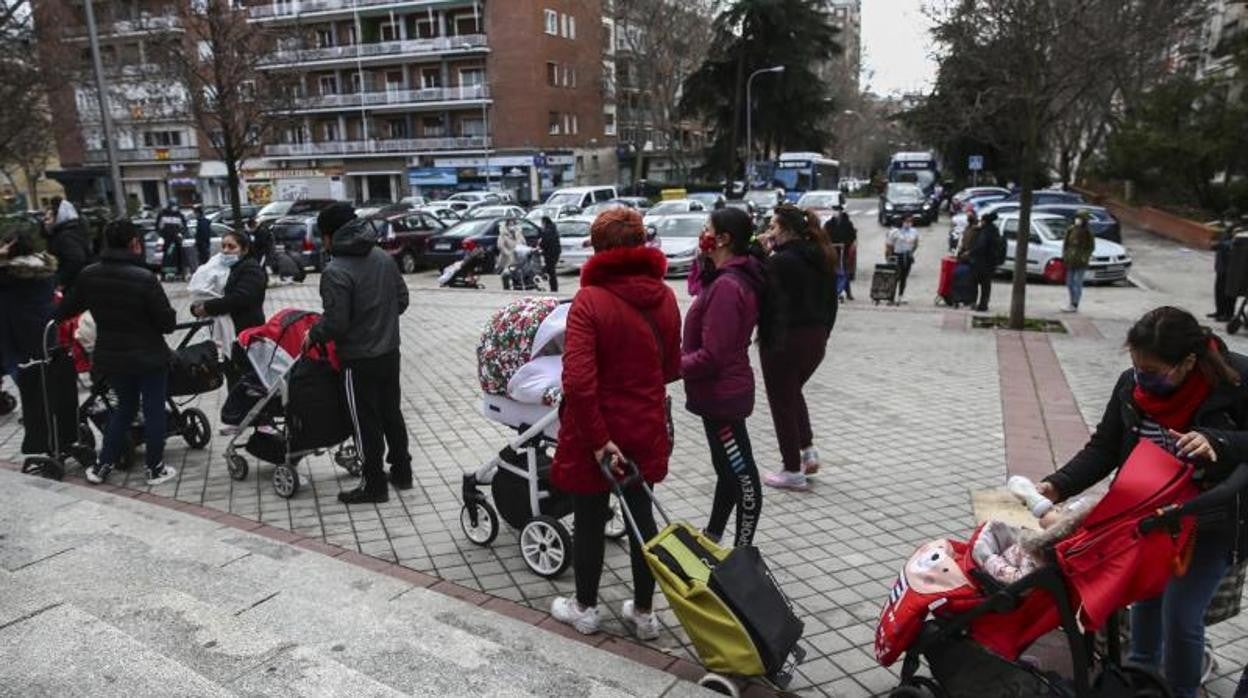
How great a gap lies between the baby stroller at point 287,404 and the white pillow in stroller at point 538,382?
A: 1.50 metres

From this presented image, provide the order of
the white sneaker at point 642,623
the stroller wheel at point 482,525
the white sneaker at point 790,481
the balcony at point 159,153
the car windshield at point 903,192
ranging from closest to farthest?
the white sneaker at point 642,623
the stroller wheel at point 482,525
the white sneaker at point 790,481
the car windshield at point 903,192
the balcony at point 159,153

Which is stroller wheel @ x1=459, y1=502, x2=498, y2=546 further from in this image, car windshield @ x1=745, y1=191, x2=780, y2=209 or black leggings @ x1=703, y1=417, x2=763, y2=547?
car windshield @ x1=745, y1=191, x2=780, y2=209

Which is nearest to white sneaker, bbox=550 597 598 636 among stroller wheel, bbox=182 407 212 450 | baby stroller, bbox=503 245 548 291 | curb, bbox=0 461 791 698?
curb, bbox=0 461 791 698

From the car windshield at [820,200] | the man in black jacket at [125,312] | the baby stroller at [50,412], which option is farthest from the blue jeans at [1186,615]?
the car windshield at [820,200]

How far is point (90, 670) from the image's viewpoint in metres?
3.57

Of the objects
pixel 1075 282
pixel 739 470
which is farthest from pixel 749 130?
pixel 739 470

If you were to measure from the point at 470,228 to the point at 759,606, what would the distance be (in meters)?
20.6

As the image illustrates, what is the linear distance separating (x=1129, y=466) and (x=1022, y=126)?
1143 centimetres

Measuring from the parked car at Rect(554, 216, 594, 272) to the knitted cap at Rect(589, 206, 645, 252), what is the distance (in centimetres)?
1761

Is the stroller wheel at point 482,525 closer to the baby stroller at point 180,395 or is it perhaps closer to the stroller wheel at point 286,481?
the stroller wheel at point 286,481

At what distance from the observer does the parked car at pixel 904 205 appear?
33719 mm

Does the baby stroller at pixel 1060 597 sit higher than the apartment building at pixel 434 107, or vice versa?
the apartment building at pixel 434 107

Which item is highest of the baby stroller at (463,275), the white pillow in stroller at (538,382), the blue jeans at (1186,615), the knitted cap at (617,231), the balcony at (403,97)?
the balcony at (403,97)

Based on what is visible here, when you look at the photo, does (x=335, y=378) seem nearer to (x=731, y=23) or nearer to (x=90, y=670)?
(x=90, y=670)
